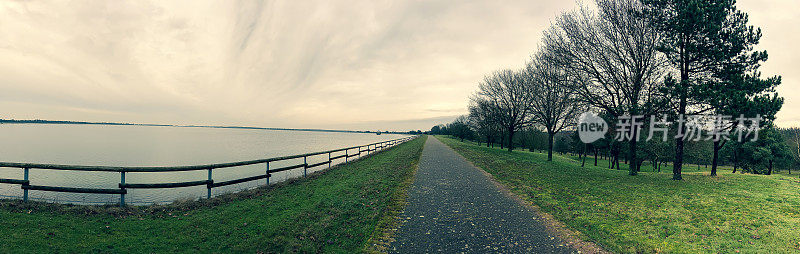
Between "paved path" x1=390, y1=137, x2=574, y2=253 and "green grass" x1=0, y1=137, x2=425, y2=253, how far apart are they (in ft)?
2.12

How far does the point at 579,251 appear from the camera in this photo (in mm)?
5555

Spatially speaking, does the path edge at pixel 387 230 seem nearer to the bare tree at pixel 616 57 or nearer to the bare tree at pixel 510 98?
the bare tree at pixel 616 57

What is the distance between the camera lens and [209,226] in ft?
23.5

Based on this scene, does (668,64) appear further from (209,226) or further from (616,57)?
(209,226)

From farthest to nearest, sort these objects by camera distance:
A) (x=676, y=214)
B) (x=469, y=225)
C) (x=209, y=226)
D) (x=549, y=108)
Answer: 1. (x=549, y=108)
2. (x=676, y=214)
3. (x=209, y=226)
4. (x=469, y=225)

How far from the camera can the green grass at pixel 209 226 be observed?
579 cm

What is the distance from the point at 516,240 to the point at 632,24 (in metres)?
17.1

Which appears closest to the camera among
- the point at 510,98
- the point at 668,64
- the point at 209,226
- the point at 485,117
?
the point at 209,226

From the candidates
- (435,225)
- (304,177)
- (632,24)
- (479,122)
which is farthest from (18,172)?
(479,122)

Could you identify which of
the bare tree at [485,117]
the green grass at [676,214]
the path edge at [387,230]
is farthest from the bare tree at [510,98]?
the path edge at [387,230]

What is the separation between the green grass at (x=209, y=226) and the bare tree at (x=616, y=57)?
49.6 ft

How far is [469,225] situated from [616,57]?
16.6 m

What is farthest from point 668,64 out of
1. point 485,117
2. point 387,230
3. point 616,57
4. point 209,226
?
point 485,117

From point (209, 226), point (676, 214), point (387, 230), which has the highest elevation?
point (676, 214)
